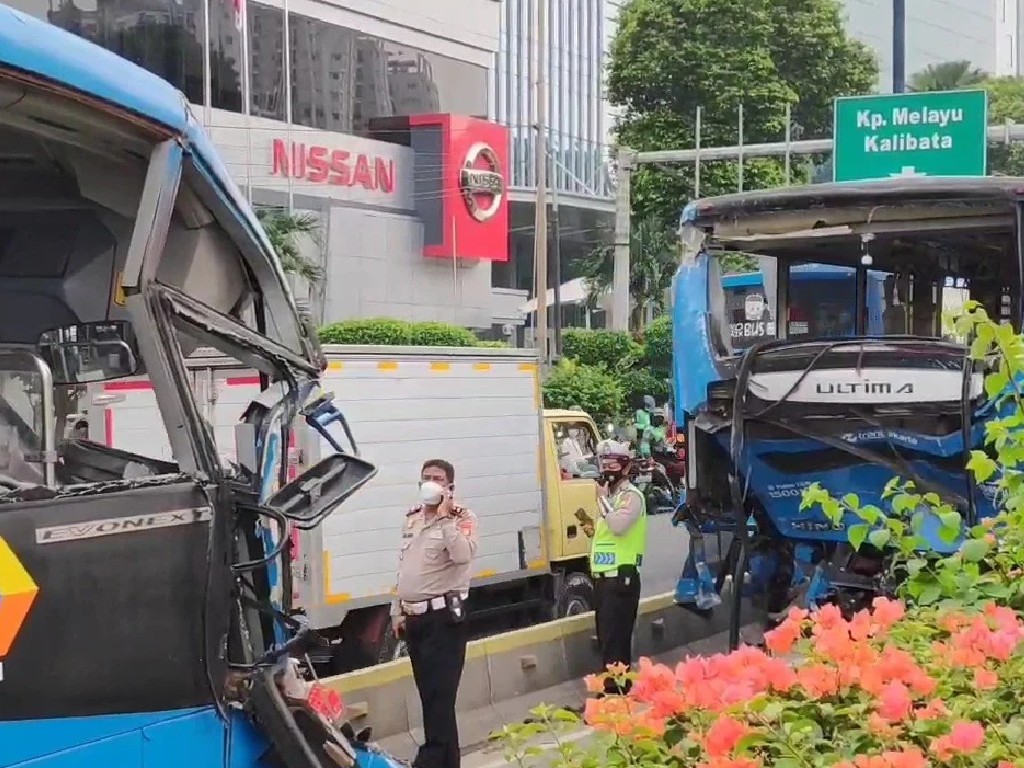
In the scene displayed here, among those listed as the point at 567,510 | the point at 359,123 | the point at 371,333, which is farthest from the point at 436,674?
the point at 359,123

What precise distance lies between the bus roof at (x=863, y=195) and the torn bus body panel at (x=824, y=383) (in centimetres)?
1

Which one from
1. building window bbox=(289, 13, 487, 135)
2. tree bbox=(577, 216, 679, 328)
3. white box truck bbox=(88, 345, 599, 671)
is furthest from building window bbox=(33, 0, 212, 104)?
white box truck bbox=(88, 345, 599, 671)

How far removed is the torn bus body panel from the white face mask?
8.52ft

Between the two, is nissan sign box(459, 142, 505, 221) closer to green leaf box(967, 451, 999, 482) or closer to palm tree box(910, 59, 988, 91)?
palm tree box(910, 59, 988, 91)

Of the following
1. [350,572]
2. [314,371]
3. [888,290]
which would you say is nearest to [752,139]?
[888,290]

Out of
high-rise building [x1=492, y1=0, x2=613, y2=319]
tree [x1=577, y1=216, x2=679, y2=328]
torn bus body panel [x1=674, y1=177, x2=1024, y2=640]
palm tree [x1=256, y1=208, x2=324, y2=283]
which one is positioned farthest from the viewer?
high-rise building [x1=492, y1=0, x2=613, y2=319]

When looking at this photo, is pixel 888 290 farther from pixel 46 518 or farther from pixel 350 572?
pixel 46 518

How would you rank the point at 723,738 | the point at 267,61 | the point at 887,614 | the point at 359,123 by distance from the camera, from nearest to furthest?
the point at 723,738 < the point at 887,614 < the point at 267,61 < the point at 359,123

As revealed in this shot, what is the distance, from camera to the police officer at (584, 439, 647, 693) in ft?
28.1

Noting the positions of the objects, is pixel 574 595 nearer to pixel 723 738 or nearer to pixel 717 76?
pixel 723 738

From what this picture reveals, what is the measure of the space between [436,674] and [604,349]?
84.1 ft

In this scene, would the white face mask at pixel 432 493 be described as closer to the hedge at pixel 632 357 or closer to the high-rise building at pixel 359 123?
the high-rise building at pixel 359 123

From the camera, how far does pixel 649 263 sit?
1474 inches

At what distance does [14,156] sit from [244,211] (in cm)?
61
